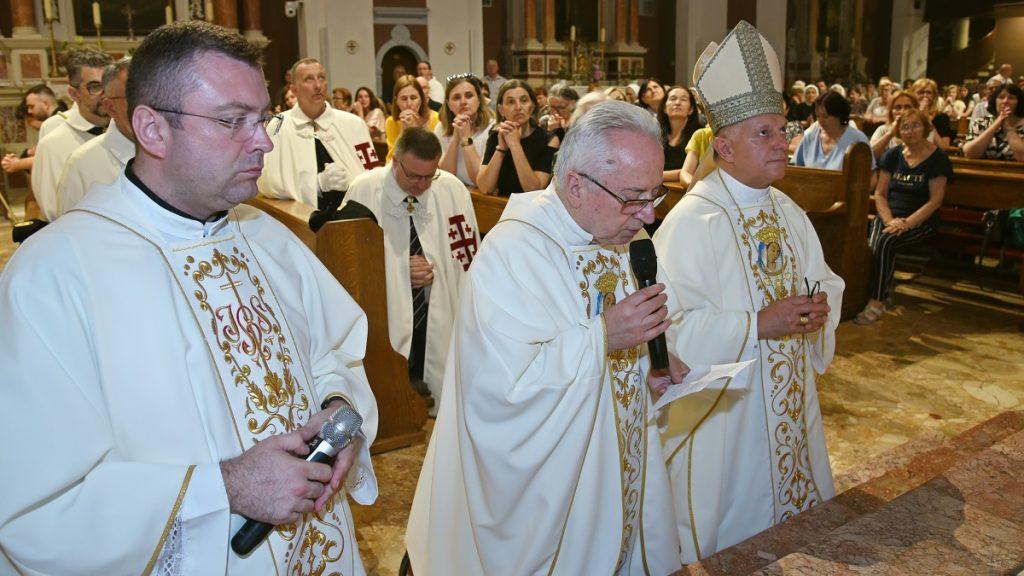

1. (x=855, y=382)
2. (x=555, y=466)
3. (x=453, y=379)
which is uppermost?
(x=453, y=379)

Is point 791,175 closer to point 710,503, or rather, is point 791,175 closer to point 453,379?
point 710,503

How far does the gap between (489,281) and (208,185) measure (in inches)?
31.5

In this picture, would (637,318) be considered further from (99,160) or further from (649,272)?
(99,160)

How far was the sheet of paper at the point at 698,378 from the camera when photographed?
2.18m

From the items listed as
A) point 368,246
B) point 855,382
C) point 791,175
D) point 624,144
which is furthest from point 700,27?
point 624,144

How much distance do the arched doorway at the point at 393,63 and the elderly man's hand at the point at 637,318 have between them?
1678 centimetres

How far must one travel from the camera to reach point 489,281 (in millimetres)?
2217

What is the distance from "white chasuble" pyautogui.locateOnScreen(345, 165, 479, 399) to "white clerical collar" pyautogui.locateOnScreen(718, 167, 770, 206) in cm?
190

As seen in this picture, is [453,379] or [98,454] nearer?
[98,454]

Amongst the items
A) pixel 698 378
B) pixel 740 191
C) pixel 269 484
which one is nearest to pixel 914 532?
pixel 698 378

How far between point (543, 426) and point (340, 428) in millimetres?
664

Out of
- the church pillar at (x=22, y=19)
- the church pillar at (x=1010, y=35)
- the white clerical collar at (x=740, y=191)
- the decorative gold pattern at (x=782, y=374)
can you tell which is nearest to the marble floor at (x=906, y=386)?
the decorative gold pattern at (x=782, y=374)

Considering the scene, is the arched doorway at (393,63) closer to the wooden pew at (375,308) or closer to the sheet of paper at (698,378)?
the wooden pew at (375,308)

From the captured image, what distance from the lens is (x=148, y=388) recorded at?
1.56 meters
